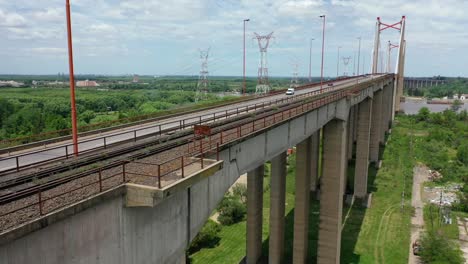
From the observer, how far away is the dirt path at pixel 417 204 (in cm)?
3713

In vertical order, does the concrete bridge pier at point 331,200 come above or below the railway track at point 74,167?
below

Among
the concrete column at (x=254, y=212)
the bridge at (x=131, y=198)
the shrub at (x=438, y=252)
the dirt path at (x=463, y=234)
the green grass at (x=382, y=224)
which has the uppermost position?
the bridge at (x=131, y=198)

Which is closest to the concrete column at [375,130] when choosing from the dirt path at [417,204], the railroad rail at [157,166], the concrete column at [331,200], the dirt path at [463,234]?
the dirt path at [417,204]

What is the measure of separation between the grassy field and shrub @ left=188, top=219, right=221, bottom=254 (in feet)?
2.06

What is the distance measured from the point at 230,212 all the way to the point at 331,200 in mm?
15319

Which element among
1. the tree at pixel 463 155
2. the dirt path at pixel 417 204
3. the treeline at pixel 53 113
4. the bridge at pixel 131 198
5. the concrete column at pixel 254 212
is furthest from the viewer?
the tree at pixel 463 155

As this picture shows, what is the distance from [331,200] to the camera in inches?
1193

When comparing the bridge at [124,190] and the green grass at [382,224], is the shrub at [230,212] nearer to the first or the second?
the green grass at [382,224]

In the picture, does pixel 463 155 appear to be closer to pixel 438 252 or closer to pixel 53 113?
pixel 438 252

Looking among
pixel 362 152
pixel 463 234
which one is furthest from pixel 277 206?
pixel 362 152

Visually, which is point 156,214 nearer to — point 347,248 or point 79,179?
point 79,179

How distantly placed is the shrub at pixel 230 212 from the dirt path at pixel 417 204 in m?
17.4

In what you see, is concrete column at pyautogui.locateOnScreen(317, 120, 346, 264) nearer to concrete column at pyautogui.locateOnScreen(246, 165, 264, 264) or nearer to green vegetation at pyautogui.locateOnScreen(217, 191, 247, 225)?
concrete column at pyautogui.locateOnScreen(246, 165, 264, 264)

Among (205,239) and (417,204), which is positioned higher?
(417,204)
